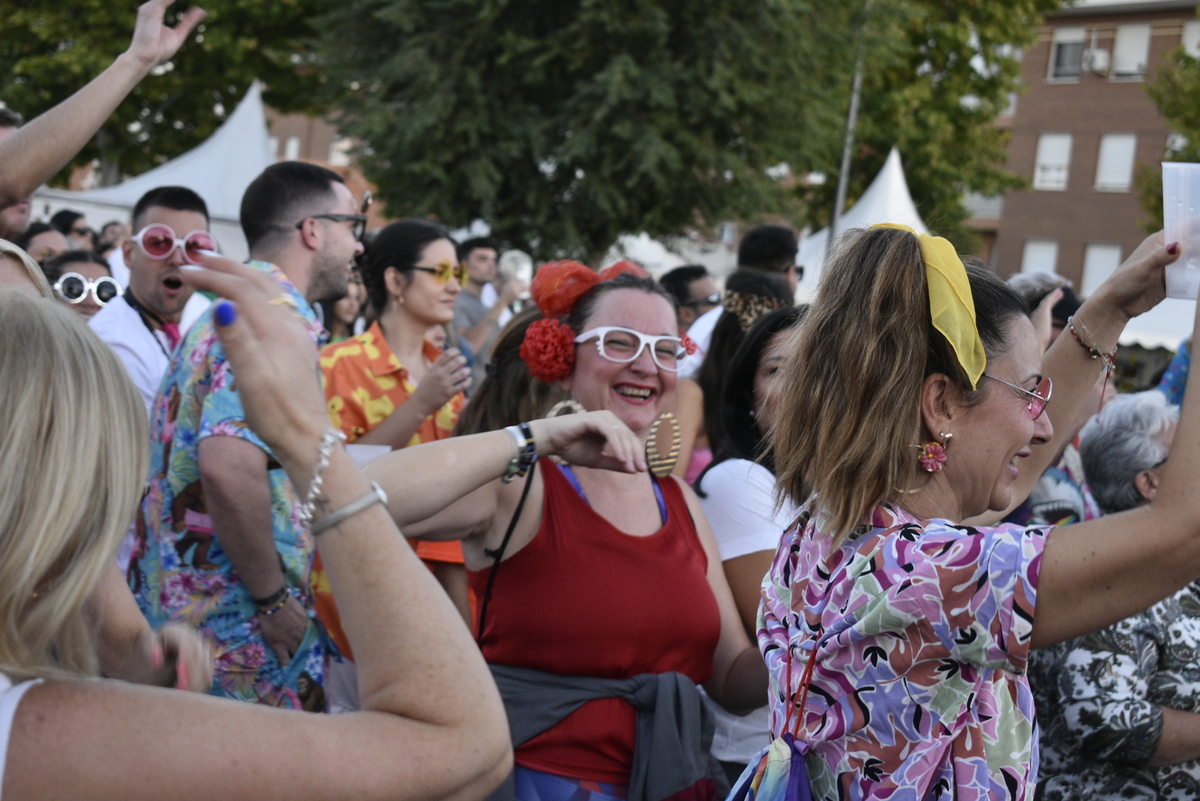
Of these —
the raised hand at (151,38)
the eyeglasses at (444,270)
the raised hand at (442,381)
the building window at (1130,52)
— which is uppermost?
the building window at (1130,52)

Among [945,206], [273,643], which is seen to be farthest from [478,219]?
[273,643]

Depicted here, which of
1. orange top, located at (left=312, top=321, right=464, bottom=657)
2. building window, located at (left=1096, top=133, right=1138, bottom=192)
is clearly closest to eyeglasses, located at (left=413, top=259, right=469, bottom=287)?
orange top, located at (left=312, top=321, right=464, bottom=657)

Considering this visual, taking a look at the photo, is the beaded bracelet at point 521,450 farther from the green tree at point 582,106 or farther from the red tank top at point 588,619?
the green tree at point 582,106

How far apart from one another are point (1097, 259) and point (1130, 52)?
6.50m

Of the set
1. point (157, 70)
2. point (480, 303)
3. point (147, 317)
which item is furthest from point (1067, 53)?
point (147, 317)

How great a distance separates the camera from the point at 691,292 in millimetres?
6914

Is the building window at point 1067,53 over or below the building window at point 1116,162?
over

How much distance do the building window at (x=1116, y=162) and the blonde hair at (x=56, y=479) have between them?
34940 mm

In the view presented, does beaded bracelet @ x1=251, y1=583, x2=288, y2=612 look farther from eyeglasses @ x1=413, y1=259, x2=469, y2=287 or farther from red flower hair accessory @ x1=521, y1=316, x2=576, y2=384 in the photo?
eyeglasses @ x1=413, y1=259, x2=469, y2=287

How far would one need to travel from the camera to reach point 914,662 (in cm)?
161

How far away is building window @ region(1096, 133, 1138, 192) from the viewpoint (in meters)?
31.2

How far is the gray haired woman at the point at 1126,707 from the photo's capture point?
2.63 metres

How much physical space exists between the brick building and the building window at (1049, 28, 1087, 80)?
0.03 meters

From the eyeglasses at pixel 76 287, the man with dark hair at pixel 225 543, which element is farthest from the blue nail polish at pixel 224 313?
the eyeglasses at pixel 76 287
